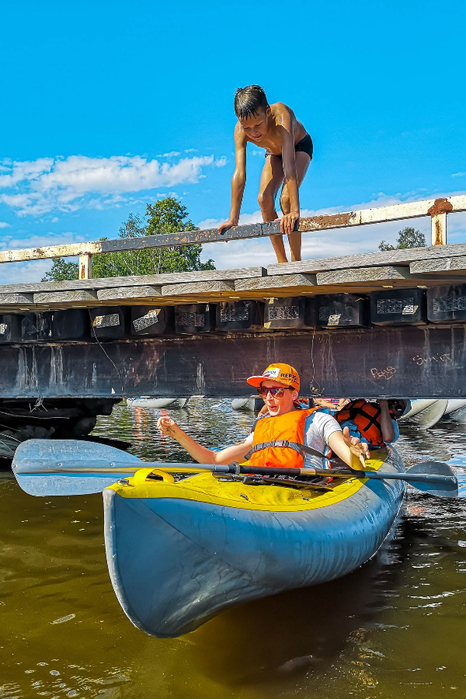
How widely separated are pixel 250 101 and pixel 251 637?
417 centimetres

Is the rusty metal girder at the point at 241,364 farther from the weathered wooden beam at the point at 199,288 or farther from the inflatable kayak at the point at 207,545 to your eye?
the inflatable kayak at the point at 207,545

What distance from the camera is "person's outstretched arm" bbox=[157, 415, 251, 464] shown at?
4.49 metres

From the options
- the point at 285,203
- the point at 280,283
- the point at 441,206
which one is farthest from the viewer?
the point at 285,203

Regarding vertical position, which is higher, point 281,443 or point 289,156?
point 289,156

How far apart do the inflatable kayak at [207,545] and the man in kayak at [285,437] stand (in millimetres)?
584

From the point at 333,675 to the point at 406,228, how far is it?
49747mm

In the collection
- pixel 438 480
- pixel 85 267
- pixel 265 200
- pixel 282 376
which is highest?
pixel 265 200

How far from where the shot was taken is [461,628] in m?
4.02

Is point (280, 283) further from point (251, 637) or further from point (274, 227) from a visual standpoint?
point (251, 637)

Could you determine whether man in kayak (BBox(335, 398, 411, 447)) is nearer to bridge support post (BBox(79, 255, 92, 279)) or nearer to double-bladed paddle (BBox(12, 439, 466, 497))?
double-bladed paddle (BBox(12, 439, 466, 497))

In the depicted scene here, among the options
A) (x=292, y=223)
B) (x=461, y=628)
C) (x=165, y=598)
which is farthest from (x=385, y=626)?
(x=292, y=223)

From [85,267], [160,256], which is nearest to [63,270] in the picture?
[160,256]

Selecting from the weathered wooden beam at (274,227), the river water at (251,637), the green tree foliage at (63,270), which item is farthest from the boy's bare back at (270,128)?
the green tree foliage at (63,270)

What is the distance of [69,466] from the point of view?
445 centimetres
